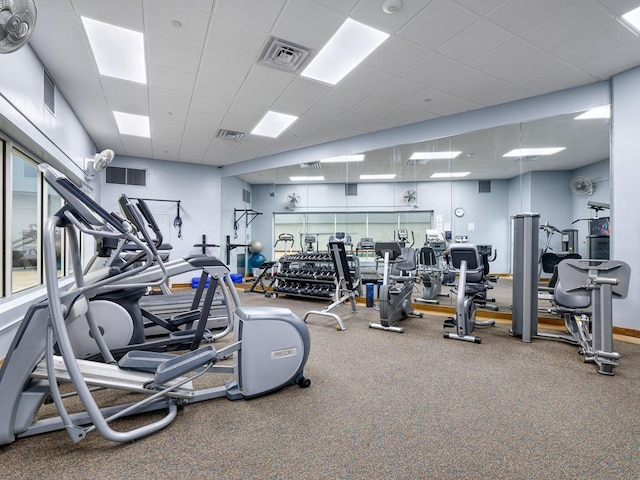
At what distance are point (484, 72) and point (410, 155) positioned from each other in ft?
8.23

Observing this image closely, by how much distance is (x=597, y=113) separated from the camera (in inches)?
166

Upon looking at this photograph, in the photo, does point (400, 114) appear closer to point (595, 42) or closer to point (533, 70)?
point (533, 70)

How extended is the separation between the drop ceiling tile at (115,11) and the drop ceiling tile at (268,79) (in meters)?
1.30

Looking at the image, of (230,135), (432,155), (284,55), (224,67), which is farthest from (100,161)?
(432,155)

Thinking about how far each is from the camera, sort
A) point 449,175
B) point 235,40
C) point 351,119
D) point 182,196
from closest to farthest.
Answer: point 235,40 → point 351,119 → point 449,175 → point 182,196

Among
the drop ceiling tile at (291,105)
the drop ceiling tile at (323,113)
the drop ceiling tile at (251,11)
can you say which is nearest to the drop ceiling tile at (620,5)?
the drop ceiling tile at (251,11)

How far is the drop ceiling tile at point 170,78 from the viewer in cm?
381

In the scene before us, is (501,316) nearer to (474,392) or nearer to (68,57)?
(474,392)

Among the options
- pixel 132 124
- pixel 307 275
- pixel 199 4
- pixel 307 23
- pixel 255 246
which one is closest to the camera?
pixel 199 4

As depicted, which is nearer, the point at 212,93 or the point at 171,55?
the point at 171,55

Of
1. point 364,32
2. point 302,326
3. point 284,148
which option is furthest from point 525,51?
point 284,148

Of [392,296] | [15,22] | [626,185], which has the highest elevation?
[15,22]

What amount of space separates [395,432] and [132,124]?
21.2ft

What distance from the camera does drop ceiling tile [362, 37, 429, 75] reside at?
3.36 metres
